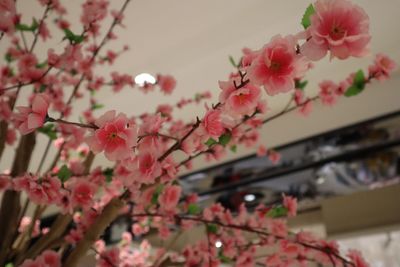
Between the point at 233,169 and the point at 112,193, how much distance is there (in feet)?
4.23

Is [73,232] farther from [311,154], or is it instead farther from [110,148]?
[311,154]

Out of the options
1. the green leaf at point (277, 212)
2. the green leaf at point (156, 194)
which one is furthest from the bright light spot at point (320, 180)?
the green leaf at point (156, 194)

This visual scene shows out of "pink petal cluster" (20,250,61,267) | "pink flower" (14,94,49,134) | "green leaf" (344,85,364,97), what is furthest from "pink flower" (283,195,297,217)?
"pink flower" (14,94,49,134)

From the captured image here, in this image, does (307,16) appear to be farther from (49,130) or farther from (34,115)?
(49,130)

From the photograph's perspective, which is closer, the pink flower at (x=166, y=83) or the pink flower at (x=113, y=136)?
the pink flower at (x=113, y=136)

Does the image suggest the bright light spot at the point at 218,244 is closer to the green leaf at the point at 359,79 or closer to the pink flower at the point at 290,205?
the pink flower at the point at 290,205

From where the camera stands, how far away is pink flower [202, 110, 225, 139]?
515 millimetres

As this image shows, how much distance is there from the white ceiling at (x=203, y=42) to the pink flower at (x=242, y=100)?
778 mm

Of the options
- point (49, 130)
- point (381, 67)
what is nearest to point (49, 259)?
point (49, 130)

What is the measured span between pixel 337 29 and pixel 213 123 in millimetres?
204

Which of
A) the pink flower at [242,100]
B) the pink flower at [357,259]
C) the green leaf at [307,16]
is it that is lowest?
the pink flower at [357,259]

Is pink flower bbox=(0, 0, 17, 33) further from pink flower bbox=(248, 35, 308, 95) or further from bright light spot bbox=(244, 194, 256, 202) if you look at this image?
bright light spot bbox=(244, 194, 256, 202)

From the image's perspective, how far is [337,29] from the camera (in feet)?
1.38

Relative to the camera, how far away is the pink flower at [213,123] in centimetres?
52
